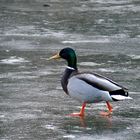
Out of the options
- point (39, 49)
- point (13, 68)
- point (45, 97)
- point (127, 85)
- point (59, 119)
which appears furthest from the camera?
point (39, 49)

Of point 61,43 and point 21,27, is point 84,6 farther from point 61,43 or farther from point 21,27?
point 61,43

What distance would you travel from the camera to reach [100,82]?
912cm

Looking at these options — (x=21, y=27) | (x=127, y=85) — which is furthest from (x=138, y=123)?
(x=21, y=27)

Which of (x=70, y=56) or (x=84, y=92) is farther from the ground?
(x=70, y=56)

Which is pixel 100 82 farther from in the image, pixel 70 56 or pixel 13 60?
pixel 13 60

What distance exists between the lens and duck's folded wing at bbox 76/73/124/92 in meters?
9.01

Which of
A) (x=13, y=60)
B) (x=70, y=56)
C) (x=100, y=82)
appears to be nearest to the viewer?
(x=100, y=82)

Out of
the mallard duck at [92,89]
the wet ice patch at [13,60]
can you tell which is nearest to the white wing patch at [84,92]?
the mallard duck at [92,89]

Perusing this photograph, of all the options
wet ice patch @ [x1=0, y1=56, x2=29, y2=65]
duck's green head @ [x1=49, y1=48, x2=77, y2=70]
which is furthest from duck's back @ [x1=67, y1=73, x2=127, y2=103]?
wet ice patch @ [x1=0, y1=56, x2=29, y2=65]

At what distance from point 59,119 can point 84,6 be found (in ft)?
36.5

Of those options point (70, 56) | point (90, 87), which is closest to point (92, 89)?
point (90, 87)

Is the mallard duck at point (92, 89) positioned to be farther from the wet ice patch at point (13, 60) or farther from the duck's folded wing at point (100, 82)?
the wet ice patch at point (13, 60)

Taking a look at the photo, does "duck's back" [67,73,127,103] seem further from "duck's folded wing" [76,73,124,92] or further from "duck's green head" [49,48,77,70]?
"duck's green head" [49,48,77,70]

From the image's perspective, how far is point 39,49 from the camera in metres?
14.3
